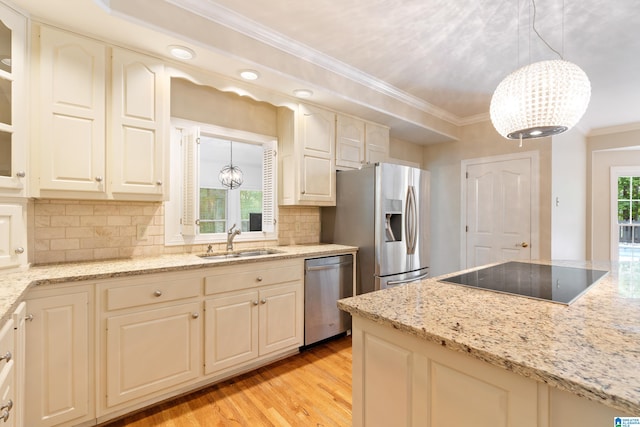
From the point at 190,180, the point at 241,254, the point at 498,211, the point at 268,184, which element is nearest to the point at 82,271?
the point at 190,180

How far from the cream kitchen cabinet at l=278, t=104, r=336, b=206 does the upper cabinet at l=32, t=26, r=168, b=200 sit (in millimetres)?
1156

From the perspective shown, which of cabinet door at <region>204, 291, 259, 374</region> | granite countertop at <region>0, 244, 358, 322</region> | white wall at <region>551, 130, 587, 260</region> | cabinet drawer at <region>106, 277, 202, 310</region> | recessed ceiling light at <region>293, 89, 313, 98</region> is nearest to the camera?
granite countertop at <region>0, 244, 358, 322</region>

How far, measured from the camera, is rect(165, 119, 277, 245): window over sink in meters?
2.48

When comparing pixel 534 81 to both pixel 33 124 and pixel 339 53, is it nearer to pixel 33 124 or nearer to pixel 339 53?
pixel 339 53

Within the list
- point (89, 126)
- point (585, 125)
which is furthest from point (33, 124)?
point (585, 125)

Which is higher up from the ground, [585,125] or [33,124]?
[585,125]

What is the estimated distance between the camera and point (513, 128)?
148 centimetres

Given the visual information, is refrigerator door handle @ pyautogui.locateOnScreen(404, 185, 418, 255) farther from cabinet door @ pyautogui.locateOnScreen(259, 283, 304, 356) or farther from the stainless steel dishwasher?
cabinet door @ pyautogui.locateOnScreen(259, 283, 304, 356)

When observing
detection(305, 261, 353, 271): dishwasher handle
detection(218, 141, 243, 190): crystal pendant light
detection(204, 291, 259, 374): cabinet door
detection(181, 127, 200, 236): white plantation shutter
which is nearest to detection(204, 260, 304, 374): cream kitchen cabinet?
detection(204, 291, 259, 374): cabinet door

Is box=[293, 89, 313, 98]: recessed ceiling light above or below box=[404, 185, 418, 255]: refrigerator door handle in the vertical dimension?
above

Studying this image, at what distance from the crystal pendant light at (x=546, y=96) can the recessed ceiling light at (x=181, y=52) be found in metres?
1.93

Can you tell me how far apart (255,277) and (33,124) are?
163 centimetres

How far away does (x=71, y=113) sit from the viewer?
1.77 metres

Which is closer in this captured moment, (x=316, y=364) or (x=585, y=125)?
(x=316, y=364)
